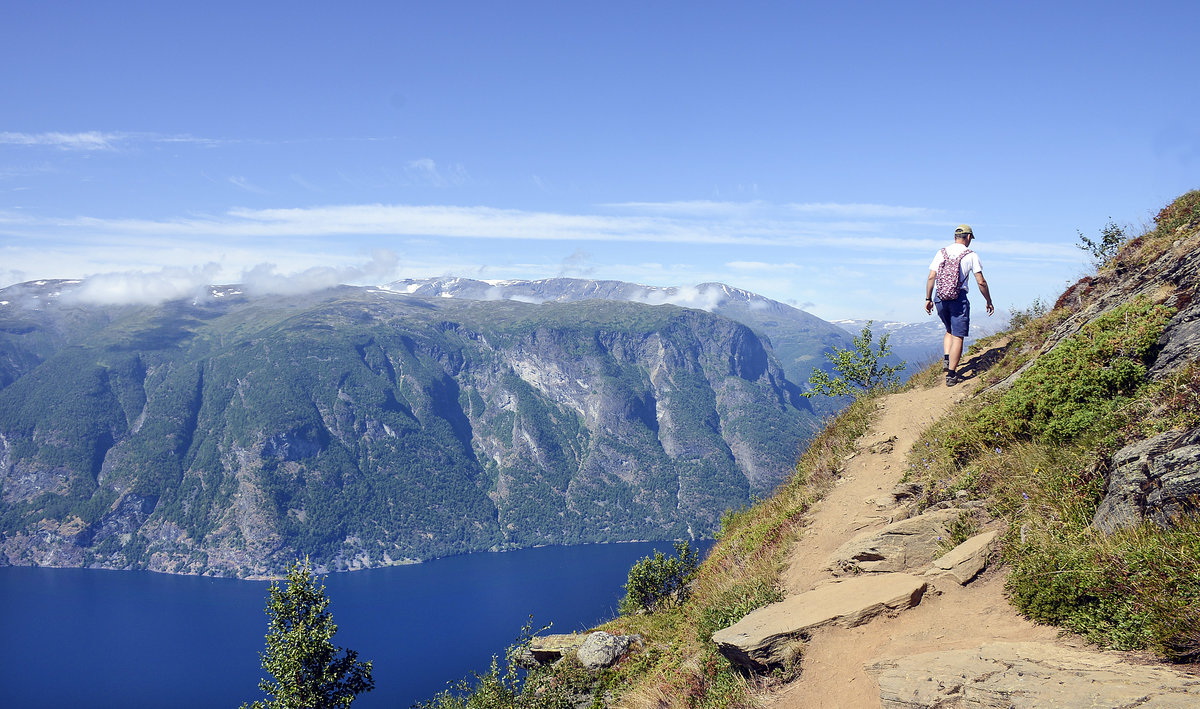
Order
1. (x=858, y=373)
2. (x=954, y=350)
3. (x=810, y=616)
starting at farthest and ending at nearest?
(x=858, y=373) < (x=954, y=350) < (x=810, y=616)

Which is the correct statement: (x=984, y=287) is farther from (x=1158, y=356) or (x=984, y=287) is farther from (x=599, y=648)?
(x=599, y=648)

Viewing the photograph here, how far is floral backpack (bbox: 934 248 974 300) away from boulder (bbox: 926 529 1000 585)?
25.7 ft

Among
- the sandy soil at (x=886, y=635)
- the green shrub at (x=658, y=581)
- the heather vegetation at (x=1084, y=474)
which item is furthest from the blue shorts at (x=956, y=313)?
the green shrub at (x=658, y=581)

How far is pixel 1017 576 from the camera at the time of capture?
22.4ft

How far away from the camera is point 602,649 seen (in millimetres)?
13070

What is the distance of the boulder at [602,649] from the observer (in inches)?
505

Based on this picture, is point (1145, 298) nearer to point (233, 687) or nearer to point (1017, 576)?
point (1017, 576)

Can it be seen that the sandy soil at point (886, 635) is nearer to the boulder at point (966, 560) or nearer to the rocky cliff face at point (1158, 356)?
the boulder at point (966, 560)

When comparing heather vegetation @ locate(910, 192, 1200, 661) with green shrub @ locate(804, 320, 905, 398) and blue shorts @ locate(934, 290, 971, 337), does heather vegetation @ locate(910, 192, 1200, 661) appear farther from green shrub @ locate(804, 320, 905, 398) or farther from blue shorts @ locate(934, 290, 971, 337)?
green shrub @ locate(804, 320, 905, 398)

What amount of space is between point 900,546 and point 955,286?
771 centimetres

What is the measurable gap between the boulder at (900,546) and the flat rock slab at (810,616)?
0.44 metres

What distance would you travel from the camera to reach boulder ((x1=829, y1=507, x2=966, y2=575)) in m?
8.87

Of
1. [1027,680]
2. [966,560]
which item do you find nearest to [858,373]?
[966,560]

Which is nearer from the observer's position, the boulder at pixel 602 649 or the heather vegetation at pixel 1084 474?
the heather vegetation at pixel 1084 474
